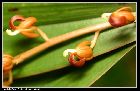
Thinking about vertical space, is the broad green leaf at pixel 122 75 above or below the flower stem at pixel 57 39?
below

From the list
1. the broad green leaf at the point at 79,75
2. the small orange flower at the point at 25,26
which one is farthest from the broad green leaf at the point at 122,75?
the small orange flower at the point at 25,26

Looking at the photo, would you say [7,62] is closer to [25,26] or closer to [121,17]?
[25,26]

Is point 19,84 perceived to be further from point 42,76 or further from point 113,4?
point 113,4

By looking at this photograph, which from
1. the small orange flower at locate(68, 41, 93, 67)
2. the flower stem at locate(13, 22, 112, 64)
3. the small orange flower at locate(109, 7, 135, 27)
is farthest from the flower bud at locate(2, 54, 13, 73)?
the small orange flower at locate(109, 7, 135, 27)

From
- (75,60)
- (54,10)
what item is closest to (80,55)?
(75,60)

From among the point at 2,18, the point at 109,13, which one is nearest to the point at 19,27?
the point at 2,18

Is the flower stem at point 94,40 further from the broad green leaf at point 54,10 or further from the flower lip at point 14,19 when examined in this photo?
the flower lip at point 14,19
